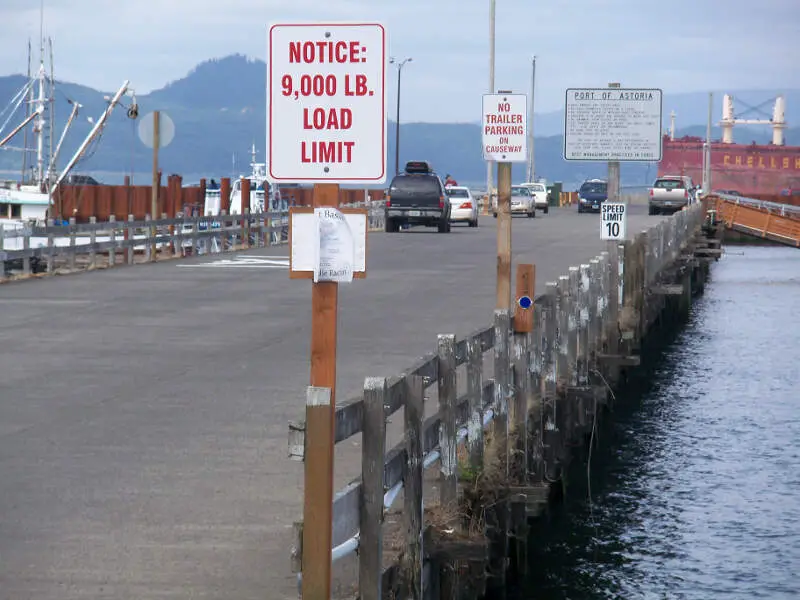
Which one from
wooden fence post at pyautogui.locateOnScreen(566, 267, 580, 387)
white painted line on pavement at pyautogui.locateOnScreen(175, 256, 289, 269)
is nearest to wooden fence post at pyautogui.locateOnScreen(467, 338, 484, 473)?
wooden fence post at pyautogui.locateOnScreen(566, 267, 580, 387)

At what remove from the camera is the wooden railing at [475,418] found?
696 centimetres

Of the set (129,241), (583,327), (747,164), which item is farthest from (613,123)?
(747,164)

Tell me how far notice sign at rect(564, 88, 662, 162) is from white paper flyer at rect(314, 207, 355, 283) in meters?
15.2

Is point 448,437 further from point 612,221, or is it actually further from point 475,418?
point 612,221

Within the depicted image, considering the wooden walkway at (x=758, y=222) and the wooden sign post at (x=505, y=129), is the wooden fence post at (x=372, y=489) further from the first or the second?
the wooden walkway at (x=758, y=222)

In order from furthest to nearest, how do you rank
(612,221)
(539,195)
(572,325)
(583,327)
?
1. (539,195)
2. (612,221)
3. (583,327)
4. (572,325)

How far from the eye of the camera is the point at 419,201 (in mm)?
51062

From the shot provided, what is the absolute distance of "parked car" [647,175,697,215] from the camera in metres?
72.2

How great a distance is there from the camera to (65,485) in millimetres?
10344

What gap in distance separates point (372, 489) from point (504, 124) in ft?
27.8

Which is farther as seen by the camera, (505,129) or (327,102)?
(505,129)

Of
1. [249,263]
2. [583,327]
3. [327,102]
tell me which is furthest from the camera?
[249,263]

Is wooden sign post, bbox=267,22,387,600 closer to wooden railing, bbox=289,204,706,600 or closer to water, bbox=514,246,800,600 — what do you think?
wooden railing, bbox=289,204,706,600

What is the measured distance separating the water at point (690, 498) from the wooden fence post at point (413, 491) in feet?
13.2
